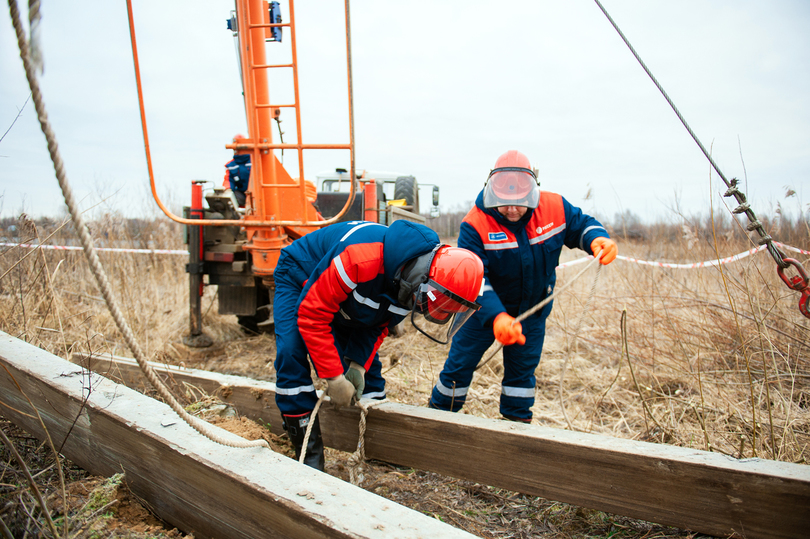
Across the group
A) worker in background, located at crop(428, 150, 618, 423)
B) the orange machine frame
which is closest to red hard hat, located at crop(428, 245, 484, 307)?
worker in background, located at crop(428, 150, 618, 423)

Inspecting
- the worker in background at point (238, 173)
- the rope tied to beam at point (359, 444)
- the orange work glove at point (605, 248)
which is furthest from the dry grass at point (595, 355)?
the worker in background at point (238, 173)

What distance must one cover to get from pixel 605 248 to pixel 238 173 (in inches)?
153

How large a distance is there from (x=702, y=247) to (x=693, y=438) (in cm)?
359

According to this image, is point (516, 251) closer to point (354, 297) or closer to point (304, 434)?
point (354, 297)

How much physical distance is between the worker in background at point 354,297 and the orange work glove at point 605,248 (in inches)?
39.3

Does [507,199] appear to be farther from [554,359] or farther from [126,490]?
[554,359]

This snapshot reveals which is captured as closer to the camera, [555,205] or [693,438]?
[693,438]

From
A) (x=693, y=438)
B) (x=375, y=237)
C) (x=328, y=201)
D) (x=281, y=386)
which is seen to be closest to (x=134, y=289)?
(x=328, y=201)

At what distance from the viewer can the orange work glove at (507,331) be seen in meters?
2.39

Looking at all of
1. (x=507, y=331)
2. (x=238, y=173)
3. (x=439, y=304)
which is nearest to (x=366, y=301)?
(x=439, y=304)

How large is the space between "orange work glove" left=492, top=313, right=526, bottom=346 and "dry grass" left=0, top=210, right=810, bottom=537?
26 centimetres

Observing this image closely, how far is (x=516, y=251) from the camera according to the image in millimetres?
2824

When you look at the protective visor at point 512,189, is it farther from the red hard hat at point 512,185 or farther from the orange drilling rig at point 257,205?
the orange drilling rig at point 257,205

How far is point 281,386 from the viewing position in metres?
2.22
